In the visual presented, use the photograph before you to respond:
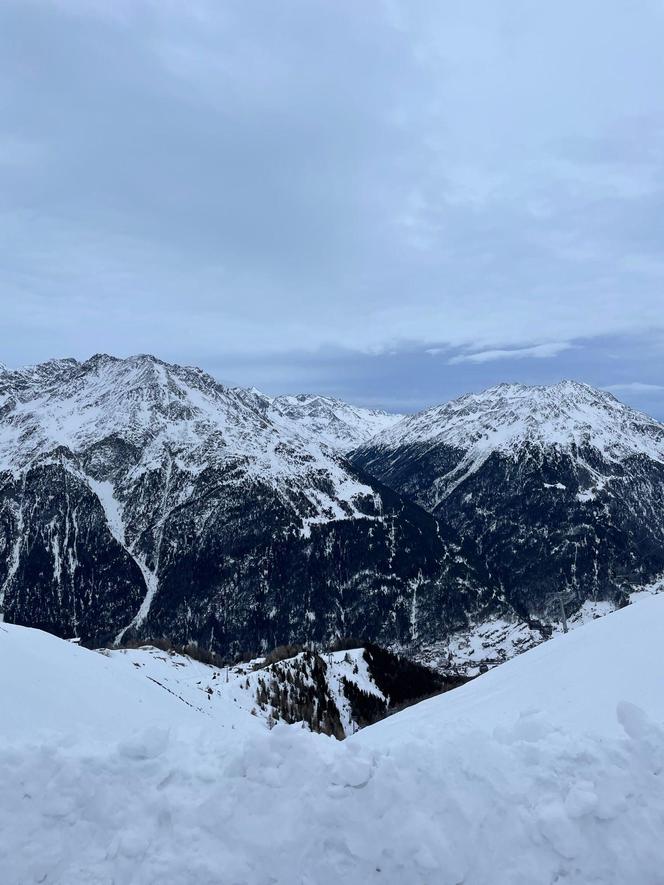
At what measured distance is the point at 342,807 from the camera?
9953 mm

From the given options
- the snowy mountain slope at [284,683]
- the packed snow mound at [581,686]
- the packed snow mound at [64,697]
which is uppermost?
the packed snow mound at [581,686]

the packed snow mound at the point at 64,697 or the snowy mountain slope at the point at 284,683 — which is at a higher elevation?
the packed snow mound at the point at 64,697

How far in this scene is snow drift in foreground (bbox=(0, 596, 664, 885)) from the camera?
9.30 metres

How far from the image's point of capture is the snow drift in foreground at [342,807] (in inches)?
366

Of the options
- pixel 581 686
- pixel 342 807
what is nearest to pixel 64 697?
pixel 342 807

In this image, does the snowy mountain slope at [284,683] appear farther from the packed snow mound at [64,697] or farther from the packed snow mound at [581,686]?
the packed snow mound at [581,686]

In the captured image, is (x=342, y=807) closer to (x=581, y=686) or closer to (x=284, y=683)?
(x=581, y=686)

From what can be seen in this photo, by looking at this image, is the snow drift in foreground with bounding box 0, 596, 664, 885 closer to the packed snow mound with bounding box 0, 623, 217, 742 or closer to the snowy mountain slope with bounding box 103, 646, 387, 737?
the packed snow mound with bounding box 0, 623, 217, 742

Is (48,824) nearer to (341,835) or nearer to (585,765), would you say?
(341,835)

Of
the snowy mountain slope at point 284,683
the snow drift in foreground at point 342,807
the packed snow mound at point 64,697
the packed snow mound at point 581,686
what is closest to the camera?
the snow drift in foreground at point 342,807

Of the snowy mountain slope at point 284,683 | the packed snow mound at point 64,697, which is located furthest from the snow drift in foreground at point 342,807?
the snowy mountain slope at point 284,683

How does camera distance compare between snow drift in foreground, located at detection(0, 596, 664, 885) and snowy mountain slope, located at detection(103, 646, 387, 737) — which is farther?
snowy mountain slope, located at detection(103, 646, 387, 737)

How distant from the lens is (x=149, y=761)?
1133 cm

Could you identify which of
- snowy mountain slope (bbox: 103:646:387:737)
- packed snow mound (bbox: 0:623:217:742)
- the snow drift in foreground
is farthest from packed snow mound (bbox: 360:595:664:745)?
snowy mountain slope (bbox: 103:646:387:737)
